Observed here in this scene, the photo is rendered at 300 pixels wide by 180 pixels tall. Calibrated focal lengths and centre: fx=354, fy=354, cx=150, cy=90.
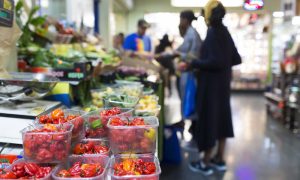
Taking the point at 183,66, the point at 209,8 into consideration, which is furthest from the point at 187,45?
the point at 209,8

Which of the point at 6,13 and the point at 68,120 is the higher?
the point at 6,13

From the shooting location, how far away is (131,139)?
4.89 ft

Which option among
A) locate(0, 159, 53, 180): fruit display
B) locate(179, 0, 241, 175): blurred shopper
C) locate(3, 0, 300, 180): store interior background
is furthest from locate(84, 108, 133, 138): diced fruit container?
locate(179, 0, 241, 175): blurred shopper

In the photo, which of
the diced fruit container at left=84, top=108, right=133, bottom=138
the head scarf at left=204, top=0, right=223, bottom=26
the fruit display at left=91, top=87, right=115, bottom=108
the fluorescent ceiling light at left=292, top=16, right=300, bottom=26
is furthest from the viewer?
the fluorescent ceiling light at left=292, top=16, right=300, bottom=26

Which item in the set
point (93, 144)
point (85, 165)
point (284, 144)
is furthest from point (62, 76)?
point (284, 144)

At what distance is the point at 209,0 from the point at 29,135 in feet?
6.80

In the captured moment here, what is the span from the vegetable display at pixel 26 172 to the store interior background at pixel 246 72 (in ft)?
4.36

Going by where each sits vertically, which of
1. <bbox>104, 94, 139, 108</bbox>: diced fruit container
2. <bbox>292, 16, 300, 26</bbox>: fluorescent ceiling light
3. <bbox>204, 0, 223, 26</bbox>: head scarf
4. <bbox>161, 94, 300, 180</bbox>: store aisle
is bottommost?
<bbox>161, 94, 300, 180</bbox>: store aisle

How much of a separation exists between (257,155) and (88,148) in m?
3.40

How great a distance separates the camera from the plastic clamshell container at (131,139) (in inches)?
58.6

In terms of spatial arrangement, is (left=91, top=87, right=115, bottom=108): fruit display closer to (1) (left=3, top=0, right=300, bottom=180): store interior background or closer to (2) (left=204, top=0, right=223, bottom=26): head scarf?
(1) (left=3, top=0, right=300, bottom=180): store interior background

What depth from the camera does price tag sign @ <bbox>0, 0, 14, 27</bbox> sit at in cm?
194

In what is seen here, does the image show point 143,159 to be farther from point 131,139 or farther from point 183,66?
point 183,66

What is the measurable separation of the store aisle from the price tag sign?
2.19 m
